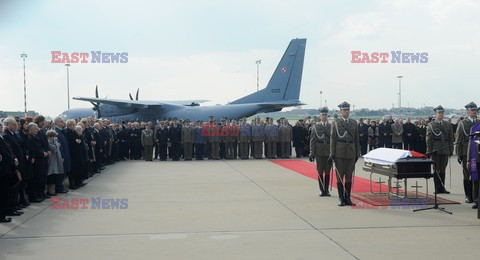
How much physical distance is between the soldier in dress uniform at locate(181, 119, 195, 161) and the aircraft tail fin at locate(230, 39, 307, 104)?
787 centimetres

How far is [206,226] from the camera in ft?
23.2

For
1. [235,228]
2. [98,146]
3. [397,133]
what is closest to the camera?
[235,228]

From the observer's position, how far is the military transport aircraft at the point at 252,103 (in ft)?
82.5

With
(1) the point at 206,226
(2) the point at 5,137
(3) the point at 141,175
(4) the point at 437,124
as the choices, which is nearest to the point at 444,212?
(4) the point at 437,124

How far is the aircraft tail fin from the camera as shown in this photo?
983 inches

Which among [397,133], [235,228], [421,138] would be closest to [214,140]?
[397,133]

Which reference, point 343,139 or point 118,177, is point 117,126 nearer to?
point 118,177

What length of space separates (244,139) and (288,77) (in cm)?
742

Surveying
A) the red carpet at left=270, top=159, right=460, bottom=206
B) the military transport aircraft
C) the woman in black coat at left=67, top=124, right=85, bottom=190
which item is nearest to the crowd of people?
the red carpet at left=270, top=159, right=460, bottom=206

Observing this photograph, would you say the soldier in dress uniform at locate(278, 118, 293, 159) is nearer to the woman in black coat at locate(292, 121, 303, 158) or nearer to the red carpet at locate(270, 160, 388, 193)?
the woman in black coat at locate(292, 121, 303, 158)

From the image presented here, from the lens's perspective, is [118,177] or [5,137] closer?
[5,137]

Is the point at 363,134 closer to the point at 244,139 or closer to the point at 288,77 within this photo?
the point at 244,139

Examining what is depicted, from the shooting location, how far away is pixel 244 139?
63.0 feet

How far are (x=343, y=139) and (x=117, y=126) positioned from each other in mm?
12500
